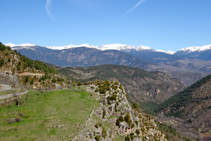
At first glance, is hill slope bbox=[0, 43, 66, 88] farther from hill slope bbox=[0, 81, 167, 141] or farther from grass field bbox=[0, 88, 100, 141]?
hill slope bbox=[0, 81, 167, 141]

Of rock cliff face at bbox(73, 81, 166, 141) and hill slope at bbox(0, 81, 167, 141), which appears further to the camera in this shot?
rock cliff face at bbox(73, 81, 166, 141)

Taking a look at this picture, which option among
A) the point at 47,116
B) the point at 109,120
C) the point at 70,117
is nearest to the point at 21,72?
the point at 47,116

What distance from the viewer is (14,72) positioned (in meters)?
85.1

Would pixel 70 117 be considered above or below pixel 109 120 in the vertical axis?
above

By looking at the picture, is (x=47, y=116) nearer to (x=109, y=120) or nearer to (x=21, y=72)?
(x=109, y=120)

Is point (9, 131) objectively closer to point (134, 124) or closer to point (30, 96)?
point (30, 96)

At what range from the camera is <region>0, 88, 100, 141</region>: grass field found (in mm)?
26906

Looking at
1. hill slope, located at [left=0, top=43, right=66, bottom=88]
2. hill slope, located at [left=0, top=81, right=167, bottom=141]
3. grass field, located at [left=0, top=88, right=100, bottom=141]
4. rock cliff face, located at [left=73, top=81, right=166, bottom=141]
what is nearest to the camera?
grass field, located at [left=0, top=88, right=100, bottom=141]

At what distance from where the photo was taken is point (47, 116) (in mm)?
33125

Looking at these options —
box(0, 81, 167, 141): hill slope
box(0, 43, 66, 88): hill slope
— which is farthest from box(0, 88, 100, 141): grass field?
box(0, 43, 66, 88): hill slope

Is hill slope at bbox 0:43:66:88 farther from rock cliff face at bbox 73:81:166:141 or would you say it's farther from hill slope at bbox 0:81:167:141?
rock cliff face at bbox 73:81:166:141

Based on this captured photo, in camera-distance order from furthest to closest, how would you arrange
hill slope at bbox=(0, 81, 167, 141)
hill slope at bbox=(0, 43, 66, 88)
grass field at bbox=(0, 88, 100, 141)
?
1. hill slope at bbox=(0, 43, 66, 88)
2. hill slope at bbox=(0, 81, 167, 141)
3. grass field at bbox=(0, 88, 100, 141)

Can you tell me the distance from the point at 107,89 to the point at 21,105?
24487mm

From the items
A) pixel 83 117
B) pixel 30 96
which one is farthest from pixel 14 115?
pixel 83 117
